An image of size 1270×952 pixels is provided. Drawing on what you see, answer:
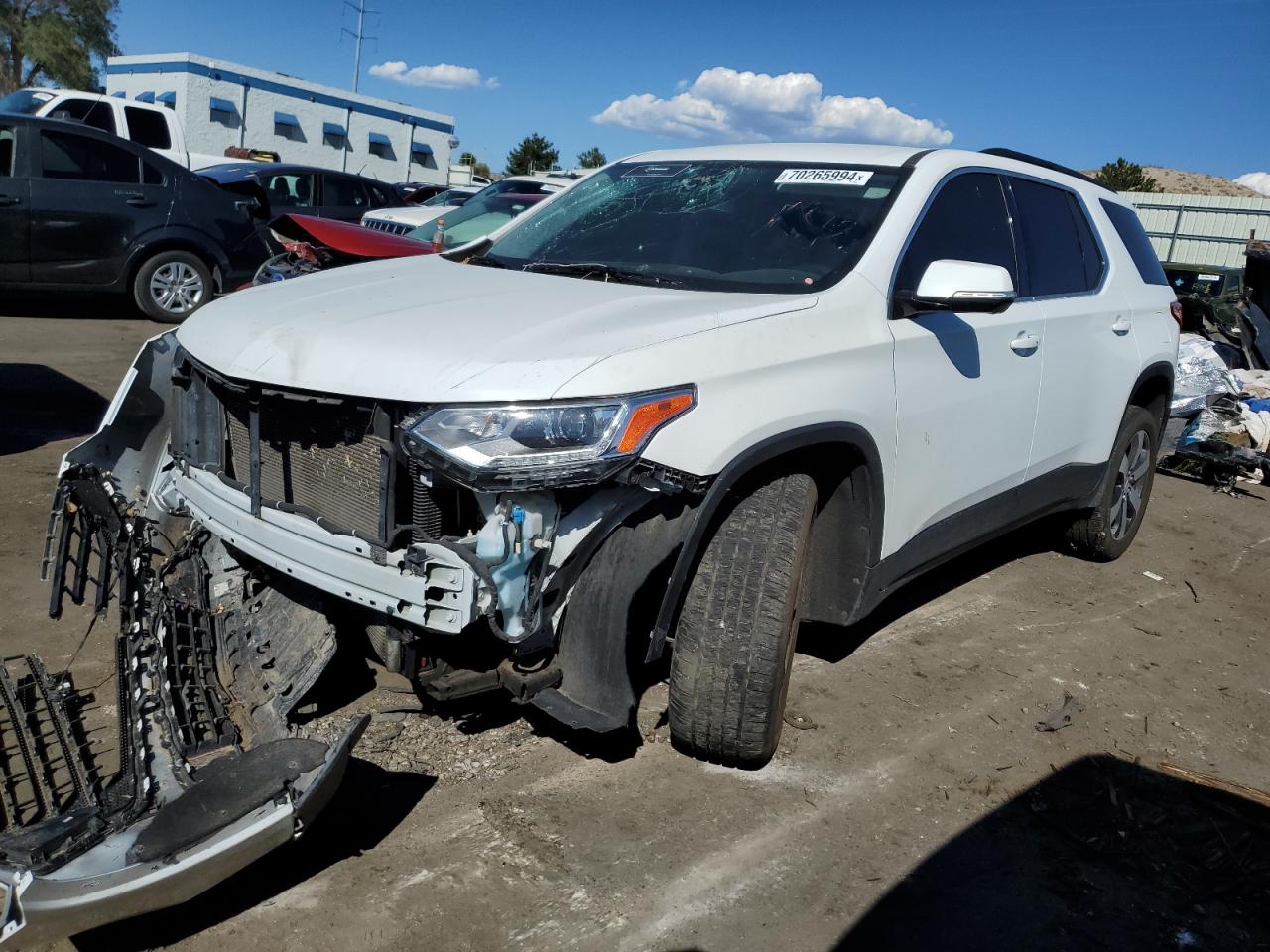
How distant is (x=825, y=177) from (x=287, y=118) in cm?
3724

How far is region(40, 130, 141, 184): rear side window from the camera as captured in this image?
29.9ft

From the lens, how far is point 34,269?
9102 millimetres

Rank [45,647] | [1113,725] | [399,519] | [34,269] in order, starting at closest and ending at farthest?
1. [399,519]
2. [45,647]
3. [1113,725]
4. [34,269]

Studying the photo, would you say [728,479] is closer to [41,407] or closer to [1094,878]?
[1094,878]

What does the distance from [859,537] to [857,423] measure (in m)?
0.41

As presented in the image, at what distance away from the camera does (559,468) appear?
2.44 metres

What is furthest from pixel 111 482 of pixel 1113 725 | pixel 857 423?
pixel 1113 725

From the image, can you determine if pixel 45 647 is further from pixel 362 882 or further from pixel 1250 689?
pixel 1250 689

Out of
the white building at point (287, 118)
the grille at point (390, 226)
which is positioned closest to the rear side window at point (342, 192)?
the grille at point (390, 226)

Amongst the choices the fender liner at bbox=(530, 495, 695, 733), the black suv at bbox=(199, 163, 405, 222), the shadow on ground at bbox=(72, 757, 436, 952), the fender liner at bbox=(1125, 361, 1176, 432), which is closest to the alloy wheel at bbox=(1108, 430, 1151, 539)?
the fender liner at bbox=(1125, 361, 1176, 432)

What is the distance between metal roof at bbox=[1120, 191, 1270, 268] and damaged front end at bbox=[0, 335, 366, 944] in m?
24.2

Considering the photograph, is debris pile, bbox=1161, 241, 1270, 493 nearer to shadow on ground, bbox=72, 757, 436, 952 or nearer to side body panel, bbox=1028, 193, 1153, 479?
side body panel, bbox=1028, 193, 1153, 479

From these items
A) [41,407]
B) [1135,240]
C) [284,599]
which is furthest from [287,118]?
[284,599]

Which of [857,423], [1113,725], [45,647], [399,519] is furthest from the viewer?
[1113,725]
